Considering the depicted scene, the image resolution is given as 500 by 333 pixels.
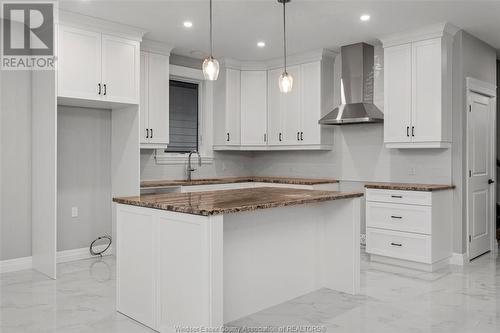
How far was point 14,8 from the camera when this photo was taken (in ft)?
13.3

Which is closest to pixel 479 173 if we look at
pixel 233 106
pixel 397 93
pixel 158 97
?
pixel 397 93

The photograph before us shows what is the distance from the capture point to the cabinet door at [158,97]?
17.1 ft

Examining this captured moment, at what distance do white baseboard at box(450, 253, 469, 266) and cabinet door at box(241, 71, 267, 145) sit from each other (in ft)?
9.67

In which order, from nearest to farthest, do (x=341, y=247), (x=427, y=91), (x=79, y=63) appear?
(x=341, y=247) < (x=79, y=63) < (x=427, y=91)

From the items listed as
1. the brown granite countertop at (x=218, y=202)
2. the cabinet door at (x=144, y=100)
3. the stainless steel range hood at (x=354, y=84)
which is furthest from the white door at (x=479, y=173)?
the cabinet door at (x=144, y=100)

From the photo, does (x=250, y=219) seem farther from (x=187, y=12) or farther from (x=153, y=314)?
(x=187, y=12)

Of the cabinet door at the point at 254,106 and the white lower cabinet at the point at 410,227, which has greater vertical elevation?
the cabinet door at the point at 254,106

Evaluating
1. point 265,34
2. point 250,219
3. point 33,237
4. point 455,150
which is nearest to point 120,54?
point 265,34

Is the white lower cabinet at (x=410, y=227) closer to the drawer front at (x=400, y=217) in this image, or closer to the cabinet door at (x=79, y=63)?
the drawer front at (x=400, y=217)

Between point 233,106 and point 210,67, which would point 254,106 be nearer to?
point 233,106

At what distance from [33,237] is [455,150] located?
15.7 ft

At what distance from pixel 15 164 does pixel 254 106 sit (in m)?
3.29

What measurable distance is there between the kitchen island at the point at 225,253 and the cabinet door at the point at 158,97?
2.14 metres

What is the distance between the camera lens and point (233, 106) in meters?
6.20
